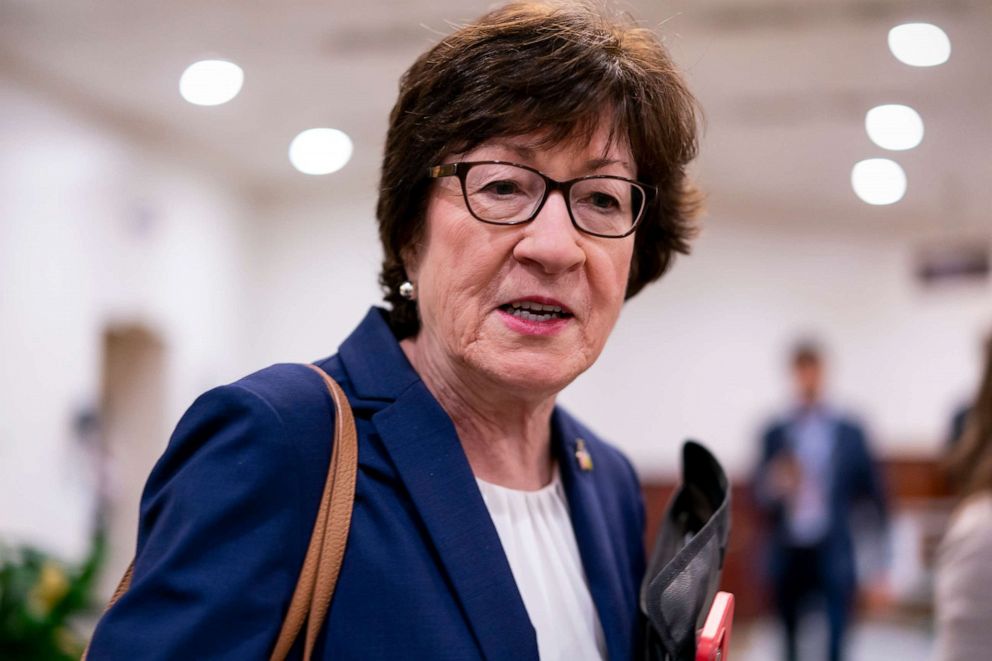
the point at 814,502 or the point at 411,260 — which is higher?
the point at 411,260

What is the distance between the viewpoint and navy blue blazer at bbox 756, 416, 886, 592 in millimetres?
5684

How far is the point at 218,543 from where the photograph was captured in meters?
1.21

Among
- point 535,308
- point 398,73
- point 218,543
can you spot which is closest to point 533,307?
point 535,308

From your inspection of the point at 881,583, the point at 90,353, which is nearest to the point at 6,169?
the point at 90,353

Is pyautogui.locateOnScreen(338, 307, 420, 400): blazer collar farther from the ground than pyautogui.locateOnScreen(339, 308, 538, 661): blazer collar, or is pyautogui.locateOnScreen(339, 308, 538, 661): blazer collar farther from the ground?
pyautogui.locateOnScreen(338, 307, 420, 400): blazer collar

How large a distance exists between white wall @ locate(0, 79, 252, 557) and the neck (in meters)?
6.35

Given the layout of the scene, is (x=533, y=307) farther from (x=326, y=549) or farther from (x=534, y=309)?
(x=326, y=549)

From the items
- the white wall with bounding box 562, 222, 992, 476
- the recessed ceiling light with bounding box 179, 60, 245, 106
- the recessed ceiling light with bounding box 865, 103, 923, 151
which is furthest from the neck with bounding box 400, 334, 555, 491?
the white wall with bounding box 562, 222, 992, 476

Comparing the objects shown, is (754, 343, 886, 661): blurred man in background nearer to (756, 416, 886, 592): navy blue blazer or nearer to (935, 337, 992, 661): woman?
(756, 416, 886, 592): navy blue blazer

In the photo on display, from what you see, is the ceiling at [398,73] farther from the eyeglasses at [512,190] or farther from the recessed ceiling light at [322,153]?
the eyeglasses at [512,190]

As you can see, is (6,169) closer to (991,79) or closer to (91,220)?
(91,220)

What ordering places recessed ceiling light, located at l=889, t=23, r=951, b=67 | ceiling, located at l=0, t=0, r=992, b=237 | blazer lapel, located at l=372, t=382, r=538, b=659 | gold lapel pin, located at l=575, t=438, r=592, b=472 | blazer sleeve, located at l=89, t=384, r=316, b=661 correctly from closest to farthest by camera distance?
blazer sleeve, located at l=89, t=384, r=316, b=661 < blazer lapel, located at l=372, t=382, r=538, b=659 < gold lapel pin, located at l=575, t=438, r=592, b=472 < recessed ceiling light, located at l=889, t=23, r=951, b=67 < ceiling, located at l=0, t=0, r=992, b=237

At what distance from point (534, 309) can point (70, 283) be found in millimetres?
7191

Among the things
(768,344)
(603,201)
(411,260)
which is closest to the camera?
Result: (603,201)
